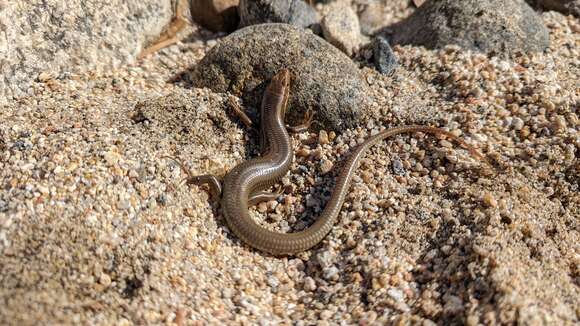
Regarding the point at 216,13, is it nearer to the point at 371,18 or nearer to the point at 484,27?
the point at 371,18

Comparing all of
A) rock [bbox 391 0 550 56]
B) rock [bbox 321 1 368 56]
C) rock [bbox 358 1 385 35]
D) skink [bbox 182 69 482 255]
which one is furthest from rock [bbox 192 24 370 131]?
rock [bbox 358 1 385 35]

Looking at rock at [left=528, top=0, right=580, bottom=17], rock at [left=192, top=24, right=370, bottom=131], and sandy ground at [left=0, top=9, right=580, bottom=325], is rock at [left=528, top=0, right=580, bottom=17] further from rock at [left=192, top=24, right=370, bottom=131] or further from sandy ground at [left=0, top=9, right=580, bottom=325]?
rock at [left=192, top=24, right=370, bottom=131]

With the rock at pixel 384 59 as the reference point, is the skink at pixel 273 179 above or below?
below

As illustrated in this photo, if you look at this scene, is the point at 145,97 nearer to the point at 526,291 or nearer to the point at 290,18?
the point at 290,18

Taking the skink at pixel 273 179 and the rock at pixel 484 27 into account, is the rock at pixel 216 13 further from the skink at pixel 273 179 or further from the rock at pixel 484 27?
the rock at pixel 484 27

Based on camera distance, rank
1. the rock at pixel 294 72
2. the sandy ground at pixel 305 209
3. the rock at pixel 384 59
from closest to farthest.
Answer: the sandy ground at pixel 305 209
the rock at pixel 294 72
the rock at pixel 384 59

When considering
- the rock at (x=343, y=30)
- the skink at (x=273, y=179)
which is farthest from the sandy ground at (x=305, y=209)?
the rock at (x=343, y=30)
